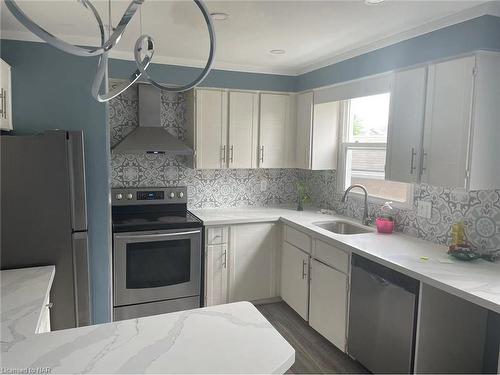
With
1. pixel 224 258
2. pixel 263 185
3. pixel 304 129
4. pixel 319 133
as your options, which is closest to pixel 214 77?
pixel 304 129

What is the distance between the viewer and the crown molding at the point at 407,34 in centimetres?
207

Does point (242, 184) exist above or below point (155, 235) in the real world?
above

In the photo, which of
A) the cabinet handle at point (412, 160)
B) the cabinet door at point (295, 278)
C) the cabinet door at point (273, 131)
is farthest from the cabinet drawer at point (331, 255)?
the cabinet door at point (273, 131)

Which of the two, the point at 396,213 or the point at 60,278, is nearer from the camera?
the point at 60,278

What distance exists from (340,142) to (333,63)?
753mm

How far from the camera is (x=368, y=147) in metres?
3.30

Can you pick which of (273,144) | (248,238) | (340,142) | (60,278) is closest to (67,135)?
(60,278)

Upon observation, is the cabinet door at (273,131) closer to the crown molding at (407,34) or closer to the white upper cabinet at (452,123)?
the crown molding at (407,34)

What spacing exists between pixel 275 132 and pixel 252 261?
1311 mm

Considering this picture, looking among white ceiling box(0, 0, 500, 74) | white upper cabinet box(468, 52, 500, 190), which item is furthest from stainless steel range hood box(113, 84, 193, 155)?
white upper cabinet box(468, 52, 500, 190)

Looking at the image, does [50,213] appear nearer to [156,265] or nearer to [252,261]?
[156,265]

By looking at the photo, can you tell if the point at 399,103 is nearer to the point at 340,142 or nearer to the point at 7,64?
the point at 340,142

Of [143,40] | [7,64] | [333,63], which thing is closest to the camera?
[143,40]

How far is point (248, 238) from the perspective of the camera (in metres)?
3.48
